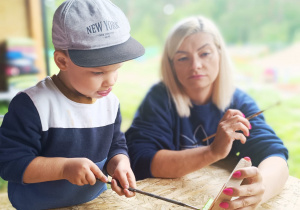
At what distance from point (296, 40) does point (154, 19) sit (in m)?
1.23

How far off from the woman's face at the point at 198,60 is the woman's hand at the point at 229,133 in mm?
210

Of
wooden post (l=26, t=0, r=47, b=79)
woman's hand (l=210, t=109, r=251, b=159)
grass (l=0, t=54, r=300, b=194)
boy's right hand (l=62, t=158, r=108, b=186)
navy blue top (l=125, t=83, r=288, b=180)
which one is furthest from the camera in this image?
wooden post (l=26, t=0, r=47, b=79)

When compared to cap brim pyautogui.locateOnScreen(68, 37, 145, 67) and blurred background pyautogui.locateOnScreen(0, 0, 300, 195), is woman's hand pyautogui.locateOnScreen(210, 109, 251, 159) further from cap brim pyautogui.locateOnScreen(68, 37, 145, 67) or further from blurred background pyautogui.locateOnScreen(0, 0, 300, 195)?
blurred background pyautogui.locateOnScreen(0, 0, 300, 195)

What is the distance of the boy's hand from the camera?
0.77 m

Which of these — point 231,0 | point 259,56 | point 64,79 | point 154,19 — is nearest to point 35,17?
point 154,19

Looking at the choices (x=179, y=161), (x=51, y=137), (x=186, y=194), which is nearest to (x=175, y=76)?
(x=179, y=161)

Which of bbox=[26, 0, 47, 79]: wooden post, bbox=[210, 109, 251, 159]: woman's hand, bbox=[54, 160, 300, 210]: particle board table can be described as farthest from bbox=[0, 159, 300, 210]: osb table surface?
bbox=[26, 0, 47, 79]: wooden post

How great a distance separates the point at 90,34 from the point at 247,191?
506 mm

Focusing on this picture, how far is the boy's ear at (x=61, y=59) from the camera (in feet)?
2.47

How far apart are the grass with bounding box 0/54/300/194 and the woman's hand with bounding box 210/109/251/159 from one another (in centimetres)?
194

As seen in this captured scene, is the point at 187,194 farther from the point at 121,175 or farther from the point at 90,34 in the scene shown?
the point at 90,34

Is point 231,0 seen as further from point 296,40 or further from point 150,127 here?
point 150,127

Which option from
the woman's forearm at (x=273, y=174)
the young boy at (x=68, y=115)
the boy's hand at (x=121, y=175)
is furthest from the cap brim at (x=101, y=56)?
the woman's forearm at (x=273, y=174)

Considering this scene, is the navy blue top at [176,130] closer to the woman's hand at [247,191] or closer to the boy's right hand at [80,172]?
the woman's hand at [247,191]
